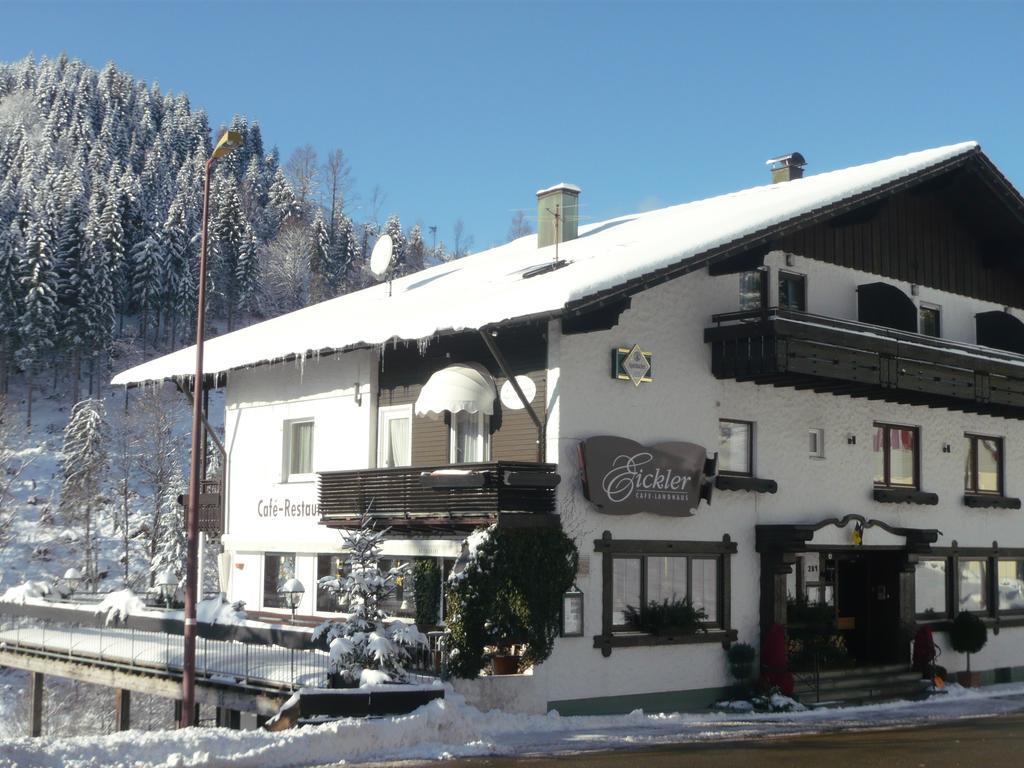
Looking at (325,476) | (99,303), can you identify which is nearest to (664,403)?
(325,476)

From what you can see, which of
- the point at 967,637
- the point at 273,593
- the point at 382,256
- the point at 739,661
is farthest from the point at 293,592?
the point at 967,637

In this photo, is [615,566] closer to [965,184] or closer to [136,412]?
[965,184]

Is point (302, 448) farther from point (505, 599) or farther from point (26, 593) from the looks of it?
point (26, 593)

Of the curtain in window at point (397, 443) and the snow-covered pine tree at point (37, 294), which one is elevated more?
the snow-covered pine tree at point (37, 294)

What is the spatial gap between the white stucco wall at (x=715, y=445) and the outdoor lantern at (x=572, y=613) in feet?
0.64

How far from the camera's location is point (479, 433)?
76.2 ft

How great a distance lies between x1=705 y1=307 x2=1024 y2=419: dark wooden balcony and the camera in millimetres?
22312

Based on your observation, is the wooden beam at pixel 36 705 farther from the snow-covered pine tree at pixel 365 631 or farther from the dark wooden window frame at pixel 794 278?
the dark wooden window frame at pixel 794 278

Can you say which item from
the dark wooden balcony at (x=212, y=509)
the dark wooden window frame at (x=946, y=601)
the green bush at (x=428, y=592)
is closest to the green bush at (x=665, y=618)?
the green bush at (x=428, y=592)

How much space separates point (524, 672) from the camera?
803 inches

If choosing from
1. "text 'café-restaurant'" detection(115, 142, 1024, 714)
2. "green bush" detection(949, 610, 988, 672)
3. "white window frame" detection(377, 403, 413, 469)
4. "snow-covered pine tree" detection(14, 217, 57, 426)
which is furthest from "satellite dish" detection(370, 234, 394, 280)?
"snow-covered pine tree" detection(14, 217, 57, 426)

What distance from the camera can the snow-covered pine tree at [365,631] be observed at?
17.9 meters

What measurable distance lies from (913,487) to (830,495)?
3.09 metres

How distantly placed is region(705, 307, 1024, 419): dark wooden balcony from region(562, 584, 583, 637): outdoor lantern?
5.24 metres
